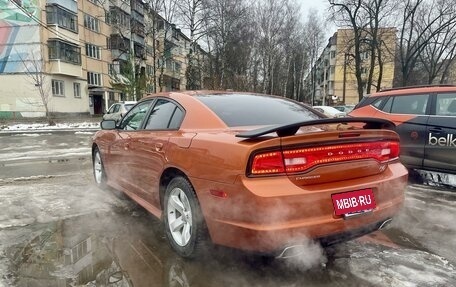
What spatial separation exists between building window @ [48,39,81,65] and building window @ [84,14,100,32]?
4.47 meters

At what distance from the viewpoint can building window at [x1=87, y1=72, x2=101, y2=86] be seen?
38.1m

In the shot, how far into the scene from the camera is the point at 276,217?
8.04ft

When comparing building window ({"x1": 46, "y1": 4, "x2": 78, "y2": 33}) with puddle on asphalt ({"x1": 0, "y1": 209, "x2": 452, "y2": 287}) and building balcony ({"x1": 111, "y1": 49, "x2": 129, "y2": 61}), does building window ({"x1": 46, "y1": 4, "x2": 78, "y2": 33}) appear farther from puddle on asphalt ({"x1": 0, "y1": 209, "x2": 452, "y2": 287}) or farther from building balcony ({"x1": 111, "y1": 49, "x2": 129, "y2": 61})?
puddle on asphalt ({"x1": 0, "y1": 209, "x2": 452, "y2": 287})

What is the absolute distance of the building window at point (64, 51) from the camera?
31406 millimetres

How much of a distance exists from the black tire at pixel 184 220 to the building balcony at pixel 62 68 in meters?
31.9

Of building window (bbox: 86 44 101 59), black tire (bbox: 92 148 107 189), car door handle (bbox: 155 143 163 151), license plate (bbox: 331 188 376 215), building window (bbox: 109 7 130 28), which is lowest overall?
black tire (bbox: 92 148 107 189)

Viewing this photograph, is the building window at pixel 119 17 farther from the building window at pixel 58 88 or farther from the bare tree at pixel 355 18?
the bare tree at pixel 355 18

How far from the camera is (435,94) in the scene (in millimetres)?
5656

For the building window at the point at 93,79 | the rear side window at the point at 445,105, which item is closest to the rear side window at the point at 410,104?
the rear side window at the point at 445,105

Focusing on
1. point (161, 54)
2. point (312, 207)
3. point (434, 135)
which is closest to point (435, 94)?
point (434, 135)

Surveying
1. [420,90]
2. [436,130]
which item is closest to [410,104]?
[420,90]

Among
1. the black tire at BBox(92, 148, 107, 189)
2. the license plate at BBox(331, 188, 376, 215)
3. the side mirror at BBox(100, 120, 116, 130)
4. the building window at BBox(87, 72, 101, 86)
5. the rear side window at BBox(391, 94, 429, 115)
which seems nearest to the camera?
the license plate at BBox(331, 188, 376, 215)

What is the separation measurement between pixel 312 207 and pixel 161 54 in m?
33.9

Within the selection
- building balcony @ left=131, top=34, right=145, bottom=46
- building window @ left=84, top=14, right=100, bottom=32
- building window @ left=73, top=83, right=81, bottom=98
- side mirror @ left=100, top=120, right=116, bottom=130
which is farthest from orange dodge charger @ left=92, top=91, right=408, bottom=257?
building balcony @ left=131, top=34, right=145, bottom=46
